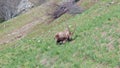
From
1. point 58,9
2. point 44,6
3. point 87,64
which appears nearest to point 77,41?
point 87,64

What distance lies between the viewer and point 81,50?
23516 mm

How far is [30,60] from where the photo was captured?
25.2 metres

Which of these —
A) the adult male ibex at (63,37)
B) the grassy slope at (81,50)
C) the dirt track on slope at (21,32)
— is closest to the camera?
the grassy slope at (81,50)

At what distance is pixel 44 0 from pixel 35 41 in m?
46.8

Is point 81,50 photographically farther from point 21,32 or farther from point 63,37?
point 21,32

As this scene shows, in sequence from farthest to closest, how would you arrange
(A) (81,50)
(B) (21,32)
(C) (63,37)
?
(B) (21,32)
(C) (63,37)
(A) (81,50)

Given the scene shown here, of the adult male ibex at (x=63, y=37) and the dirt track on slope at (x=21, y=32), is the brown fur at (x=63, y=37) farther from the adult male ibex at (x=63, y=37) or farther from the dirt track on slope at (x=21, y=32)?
the dirt track on slope at (x=21, y=32)

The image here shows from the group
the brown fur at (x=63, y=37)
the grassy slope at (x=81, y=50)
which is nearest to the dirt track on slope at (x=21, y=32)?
the grassy slope at (x=81, y=50)

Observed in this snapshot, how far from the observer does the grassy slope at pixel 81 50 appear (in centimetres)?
2177

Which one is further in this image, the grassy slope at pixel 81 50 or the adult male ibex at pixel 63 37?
the adult male ibex at pixel 63 37

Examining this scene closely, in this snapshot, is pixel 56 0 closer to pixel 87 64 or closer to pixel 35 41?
pixel 35 41

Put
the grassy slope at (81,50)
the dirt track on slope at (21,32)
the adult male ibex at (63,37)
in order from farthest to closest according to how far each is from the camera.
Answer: the dirt track on slope at (21,32) < the adult male ibex at (63,37) < the grassy slope at (81,50)

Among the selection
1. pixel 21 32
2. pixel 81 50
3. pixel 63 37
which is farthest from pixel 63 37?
pixel 21 32

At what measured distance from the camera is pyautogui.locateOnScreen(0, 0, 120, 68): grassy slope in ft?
71.4
